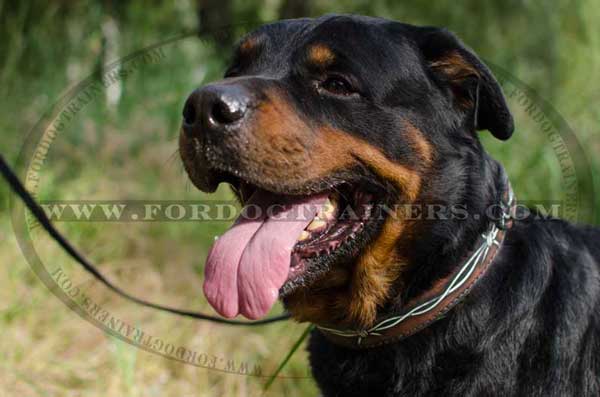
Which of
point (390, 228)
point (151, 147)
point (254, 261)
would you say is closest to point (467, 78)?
point (390, 228)

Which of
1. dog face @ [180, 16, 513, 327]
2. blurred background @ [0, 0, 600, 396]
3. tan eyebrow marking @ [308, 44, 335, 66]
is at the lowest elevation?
blurred background @ [0, 0, 600, 396]

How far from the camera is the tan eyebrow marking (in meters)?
2.43

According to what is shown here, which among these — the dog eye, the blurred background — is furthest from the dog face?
the blurred background

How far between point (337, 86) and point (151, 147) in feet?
11.3

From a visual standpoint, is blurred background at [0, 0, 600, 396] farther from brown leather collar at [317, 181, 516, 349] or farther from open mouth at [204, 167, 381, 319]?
brown leather collar at [317, 181, 516, 349]

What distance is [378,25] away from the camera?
2523 millimetres

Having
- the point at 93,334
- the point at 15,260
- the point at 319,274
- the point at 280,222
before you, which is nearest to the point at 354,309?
the point at 319,274

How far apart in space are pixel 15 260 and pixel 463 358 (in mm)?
3266

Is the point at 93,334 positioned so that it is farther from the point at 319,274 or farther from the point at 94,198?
the point at 319,274

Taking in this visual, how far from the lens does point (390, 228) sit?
2443 millimetres

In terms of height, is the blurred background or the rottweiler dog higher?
the rottweiler dog

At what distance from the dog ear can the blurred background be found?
1069mm

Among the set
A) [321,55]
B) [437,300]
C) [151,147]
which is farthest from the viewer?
[151,147]

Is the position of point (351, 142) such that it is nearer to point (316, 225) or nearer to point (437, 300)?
point (316, 225)
